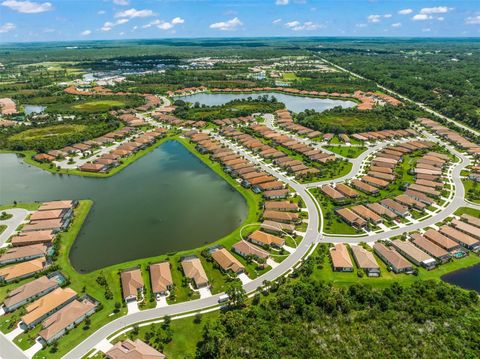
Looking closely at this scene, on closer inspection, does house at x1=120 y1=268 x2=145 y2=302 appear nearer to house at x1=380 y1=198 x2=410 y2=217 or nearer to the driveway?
the driveway

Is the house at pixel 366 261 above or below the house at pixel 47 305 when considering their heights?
below

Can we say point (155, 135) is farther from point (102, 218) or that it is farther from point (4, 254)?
point (4, 254)

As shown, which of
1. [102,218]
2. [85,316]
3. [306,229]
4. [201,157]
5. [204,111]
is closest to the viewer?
[85,316]

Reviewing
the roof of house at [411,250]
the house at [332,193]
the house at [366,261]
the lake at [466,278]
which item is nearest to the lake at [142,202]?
the house at [332,193]

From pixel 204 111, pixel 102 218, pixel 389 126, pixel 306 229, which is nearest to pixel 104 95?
pixel 204 111

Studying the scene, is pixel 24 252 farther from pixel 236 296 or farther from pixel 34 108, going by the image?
pixel 34 108

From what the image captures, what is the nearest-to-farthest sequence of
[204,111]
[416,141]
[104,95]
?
[416,141] < [204,111] < [104,95]

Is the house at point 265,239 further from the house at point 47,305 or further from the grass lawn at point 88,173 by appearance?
the grass lawn at point 88,173
